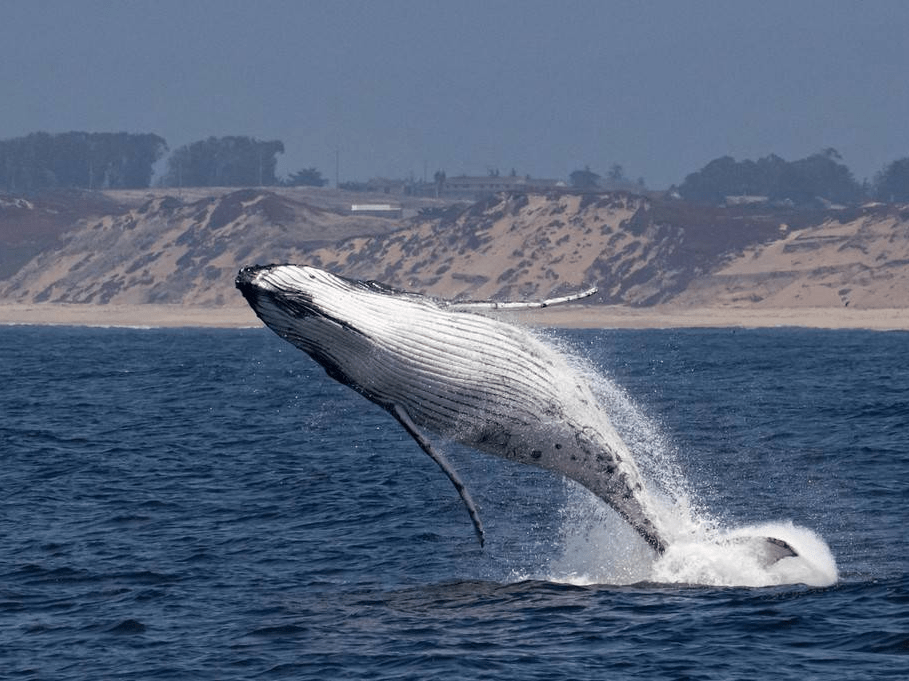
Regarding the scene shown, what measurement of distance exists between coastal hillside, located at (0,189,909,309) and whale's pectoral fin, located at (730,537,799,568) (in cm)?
11899

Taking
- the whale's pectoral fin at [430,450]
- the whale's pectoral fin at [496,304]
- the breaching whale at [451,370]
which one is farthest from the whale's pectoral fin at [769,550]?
the whale's pectoral fin at [496,304]

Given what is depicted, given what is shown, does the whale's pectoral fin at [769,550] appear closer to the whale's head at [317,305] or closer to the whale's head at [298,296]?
the whale's head at [317,305]

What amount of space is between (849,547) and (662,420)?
23.7 meters

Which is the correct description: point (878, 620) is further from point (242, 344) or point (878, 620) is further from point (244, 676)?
point (242, 344)

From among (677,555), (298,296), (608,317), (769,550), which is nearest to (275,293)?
(298,296)

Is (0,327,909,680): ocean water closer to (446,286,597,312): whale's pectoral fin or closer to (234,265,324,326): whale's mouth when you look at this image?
(446,286,597,312): whale's pectoral fin

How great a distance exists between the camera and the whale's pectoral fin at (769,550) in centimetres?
2330

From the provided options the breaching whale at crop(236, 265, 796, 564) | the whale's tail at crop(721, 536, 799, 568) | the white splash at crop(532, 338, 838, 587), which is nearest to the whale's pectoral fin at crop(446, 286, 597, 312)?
the breaching whale at crop(236, 265, 796, 564)

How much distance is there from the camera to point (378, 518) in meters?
31.5

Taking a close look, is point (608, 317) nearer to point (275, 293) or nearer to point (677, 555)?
point (677, 555)

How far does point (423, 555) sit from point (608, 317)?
381 feet

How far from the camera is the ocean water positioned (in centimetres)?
2005

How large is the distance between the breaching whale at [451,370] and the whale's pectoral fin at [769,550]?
3730mm

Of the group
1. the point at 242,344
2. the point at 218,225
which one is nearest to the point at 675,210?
the point at 218,225
